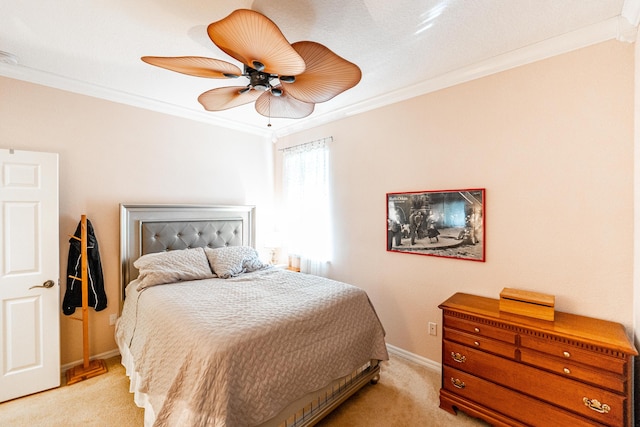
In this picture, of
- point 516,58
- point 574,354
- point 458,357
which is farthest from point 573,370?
point 516,58

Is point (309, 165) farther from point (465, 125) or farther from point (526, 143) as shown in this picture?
point (526, 143)

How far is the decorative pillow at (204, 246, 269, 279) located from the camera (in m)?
2.95

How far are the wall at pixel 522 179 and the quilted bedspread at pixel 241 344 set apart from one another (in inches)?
29.4

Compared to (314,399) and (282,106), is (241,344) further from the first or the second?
(282,106)

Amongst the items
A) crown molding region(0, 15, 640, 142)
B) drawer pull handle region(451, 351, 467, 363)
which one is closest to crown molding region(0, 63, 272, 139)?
crown molding region(0, 15, 640, 142)

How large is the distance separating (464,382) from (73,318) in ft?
11.5

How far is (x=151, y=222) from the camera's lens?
121 inches

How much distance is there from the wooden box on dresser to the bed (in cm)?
63

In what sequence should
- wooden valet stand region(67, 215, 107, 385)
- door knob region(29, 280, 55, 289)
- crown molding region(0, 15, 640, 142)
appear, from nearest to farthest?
crown molding region(0, 15, 640, 142), door knob region(29, 280, 55, 289), wooden valet stand region(67, 215, 107, 385)

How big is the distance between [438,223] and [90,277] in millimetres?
3338

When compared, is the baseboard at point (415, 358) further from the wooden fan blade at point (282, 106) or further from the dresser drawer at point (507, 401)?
the wooden fan blade at point (282, 106)

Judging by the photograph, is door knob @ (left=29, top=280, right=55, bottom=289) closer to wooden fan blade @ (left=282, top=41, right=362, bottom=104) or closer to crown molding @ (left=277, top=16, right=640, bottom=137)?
wooden fan blade @ (left=282, top=41, right=362, bottom=104)

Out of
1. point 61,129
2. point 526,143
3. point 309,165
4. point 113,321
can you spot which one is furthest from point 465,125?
point 113,321

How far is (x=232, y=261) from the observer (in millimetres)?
3059
